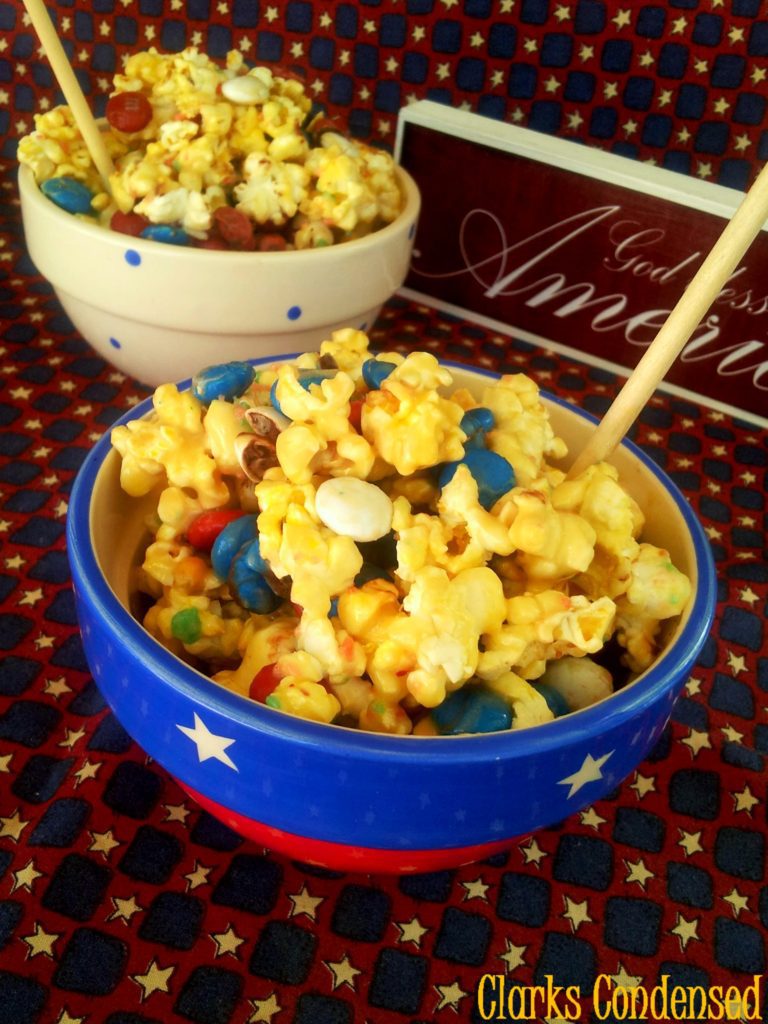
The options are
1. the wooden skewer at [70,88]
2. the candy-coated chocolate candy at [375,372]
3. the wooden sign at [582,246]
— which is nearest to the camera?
the candy-coated chocolate candy at [375,372]

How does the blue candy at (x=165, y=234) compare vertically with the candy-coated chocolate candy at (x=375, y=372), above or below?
below

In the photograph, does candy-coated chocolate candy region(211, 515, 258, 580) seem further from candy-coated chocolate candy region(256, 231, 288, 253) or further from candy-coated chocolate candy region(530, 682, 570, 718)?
candy-coated chocolate candy region(256, 231, 288, 253)

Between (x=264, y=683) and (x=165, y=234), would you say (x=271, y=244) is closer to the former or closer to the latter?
(x=165, y=234)

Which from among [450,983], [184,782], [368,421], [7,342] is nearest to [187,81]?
[7,342]

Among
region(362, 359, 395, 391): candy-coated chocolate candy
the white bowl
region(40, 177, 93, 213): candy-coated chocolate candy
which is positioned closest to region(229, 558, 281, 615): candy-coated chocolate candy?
region(362, 359, 395, 391): candy-coated chocolate candy

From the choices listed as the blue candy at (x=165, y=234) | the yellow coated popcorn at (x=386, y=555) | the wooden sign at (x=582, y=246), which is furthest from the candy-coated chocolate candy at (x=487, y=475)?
the wooden sign at (x=582, y=246)

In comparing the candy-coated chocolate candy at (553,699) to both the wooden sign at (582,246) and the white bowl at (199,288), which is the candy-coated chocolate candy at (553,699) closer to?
the white bowl at (199,288)

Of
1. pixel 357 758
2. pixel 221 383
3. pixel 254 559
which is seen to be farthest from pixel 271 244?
pixel 357 758
